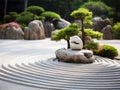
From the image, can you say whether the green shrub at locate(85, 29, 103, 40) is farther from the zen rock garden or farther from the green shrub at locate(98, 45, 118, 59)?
the zen rock garden

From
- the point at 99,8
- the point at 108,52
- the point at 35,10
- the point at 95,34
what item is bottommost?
the point at 108,52

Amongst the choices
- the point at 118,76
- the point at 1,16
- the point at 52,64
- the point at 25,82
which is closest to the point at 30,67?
the point at 52,64

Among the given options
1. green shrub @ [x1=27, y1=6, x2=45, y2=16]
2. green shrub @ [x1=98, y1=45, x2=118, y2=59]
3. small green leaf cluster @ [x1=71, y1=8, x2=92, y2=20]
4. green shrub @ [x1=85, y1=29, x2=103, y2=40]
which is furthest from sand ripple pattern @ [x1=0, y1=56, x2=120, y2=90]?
green shrub @ [x1=27, y1=6, x2=45, y2=16]

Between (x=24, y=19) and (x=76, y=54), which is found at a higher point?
(x=24, y=19)

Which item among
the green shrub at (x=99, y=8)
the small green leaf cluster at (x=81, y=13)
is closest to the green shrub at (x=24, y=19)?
the green shrub at (x=99, y=8)

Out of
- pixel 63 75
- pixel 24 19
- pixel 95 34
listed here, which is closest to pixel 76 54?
pixel 63 75

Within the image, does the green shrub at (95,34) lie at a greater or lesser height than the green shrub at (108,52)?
greater

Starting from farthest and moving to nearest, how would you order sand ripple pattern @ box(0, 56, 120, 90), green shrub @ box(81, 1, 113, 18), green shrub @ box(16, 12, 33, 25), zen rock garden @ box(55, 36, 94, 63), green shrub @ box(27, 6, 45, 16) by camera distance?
green shrub @ box(81, 1, 113, 18), green shrub @ box(27, 6, 45, 16), green shrub @ box(16, 12, 33, 25), zen rock garden @ box(55, 36, 94, 63), sand ripple pattern @ box(0, 56, 120, 90)

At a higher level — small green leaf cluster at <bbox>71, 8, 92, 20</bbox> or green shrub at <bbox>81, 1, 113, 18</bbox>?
green shrub at <bbox>81, 1, 113, 18</bbox>

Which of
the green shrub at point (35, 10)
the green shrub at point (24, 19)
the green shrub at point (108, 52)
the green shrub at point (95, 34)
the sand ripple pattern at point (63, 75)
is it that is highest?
the green shrub at point (35, 10)

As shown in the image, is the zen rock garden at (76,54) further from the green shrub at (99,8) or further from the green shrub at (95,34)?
the green shrub at (99,8)

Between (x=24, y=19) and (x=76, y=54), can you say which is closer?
(x=76, y=54)

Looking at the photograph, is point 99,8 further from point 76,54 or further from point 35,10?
point 76,54

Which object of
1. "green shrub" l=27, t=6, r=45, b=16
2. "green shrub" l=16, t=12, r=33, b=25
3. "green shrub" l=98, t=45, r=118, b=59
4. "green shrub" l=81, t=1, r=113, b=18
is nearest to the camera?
Result: "green shrub" l=98, t=45, r=118, b=59
